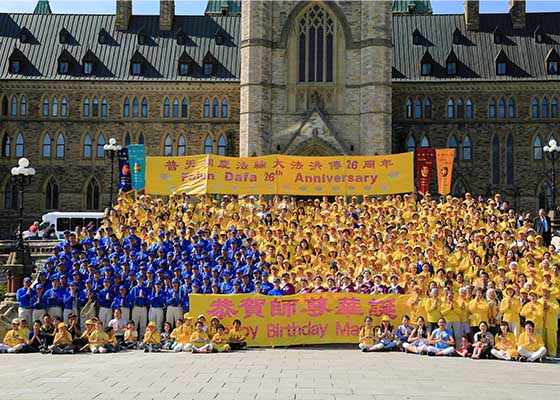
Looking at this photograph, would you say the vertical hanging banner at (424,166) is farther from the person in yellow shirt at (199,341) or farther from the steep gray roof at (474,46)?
the person in yellow shirt at (199,341)

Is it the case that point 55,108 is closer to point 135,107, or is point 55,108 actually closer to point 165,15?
point 135,107

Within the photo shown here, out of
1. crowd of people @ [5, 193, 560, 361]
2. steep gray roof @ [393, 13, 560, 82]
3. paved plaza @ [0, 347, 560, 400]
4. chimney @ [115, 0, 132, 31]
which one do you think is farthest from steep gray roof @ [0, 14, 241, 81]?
paved plaza @ [0, 347, 560, 400]

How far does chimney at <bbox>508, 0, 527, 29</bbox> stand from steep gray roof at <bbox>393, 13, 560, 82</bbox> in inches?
15.4

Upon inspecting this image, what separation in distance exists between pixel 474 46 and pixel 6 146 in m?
32.5

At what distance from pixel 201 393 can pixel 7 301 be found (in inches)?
425

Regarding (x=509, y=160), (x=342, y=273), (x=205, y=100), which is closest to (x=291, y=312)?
(x=342, y=273)

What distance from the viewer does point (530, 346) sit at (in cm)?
1480

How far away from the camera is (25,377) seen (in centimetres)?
1248

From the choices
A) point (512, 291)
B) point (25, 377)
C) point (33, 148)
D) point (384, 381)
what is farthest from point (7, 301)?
point (33, 148)

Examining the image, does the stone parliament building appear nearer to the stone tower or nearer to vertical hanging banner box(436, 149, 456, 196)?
the stone tower

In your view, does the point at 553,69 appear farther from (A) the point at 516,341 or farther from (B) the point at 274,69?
(A) the point at 516,341

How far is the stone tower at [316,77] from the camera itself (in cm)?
3903

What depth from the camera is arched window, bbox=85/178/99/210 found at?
47531mm

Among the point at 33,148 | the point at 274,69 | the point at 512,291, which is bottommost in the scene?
the point at 512,291
